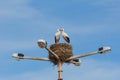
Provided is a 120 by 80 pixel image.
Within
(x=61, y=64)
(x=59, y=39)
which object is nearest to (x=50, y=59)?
(x=61, y=64)

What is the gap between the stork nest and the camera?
16594 mm

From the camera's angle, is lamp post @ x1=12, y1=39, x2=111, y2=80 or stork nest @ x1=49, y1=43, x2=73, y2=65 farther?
stork nest @ x1=49, y1=43, x2=73, y2=65

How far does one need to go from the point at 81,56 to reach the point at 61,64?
0.75 m

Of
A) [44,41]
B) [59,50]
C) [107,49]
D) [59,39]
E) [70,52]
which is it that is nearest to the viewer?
[44,41]

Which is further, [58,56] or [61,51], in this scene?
[61,51]

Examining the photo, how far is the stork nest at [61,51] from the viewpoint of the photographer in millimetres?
16594

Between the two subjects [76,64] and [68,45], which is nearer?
[76,64]

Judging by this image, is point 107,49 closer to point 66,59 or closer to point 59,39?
point 66,59

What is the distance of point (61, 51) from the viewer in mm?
19281

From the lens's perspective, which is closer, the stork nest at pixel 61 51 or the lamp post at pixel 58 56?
the lamp post at pixel 58 56

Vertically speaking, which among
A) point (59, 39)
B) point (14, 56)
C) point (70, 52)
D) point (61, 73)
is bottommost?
point (61, 73)

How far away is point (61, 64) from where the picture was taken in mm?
16188

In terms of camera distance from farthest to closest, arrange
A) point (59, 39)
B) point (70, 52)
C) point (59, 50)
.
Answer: point (59, 39), point (70, 52), point (59, 50)

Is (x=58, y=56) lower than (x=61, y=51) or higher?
lower
